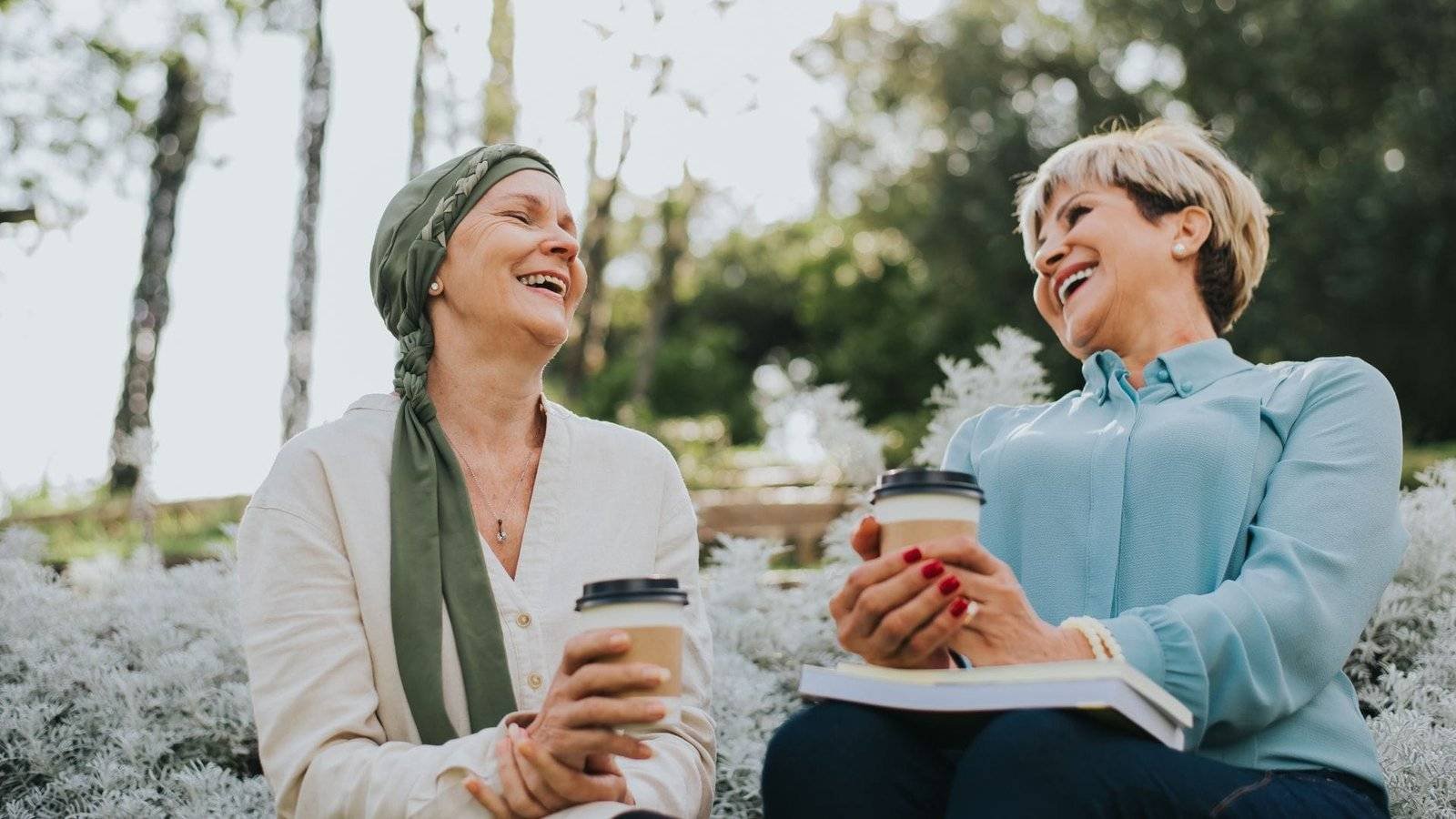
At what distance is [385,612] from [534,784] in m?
0.58

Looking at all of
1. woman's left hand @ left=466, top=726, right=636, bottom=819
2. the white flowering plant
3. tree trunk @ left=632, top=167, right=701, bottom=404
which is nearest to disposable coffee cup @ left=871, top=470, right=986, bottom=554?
woman's left hand @ left=466, top=726, right=636, bottom=819

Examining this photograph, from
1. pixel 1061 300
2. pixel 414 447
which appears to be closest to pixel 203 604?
pixel 414 447

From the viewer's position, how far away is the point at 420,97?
10.8 meters

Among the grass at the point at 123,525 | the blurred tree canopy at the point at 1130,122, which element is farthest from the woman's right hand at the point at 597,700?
the blurred tree canopy at the point at 1130,122

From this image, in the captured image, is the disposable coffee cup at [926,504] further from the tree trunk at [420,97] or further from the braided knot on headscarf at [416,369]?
the tree trunk at [420,97]

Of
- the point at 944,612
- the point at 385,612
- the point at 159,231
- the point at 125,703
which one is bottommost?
the point at 125,703

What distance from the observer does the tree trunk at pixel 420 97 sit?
34.9 ft

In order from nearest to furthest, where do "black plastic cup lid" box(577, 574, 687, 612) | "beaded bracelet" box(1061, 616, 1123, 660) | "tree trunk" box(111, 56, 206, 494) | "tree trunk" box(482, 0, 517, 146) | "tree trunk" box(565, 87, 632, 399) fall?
"black plastic cup lid" box(577, 574, 687, 612), "beaded bracelet" box(1061, 616, 1123, 660), "tree trunk" box(482, 0, 517, 146), "tree trunk" box(111, 56, 206, 494), "tree trunk" box(565, 87, 632, 399)

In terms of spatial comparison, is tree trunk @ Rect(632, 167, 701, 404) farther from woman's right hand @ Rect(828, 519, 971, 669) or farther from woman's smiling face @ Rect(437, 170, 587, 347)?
woman's right hand @ Rect(828, 519, 971, 669)

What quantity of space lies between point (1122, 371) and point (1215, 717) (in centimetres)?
104

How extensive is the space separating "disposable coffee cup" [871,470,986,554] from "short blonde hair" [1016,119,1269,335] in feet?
4.74

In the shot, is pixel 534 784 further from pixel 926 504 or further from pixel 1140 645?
pixel 1140 645

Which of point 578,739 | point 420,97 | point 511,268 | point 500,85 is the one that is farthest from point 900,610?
point 500,85

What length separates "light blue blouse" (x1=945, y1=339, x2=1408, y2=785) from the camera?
2.26 m
